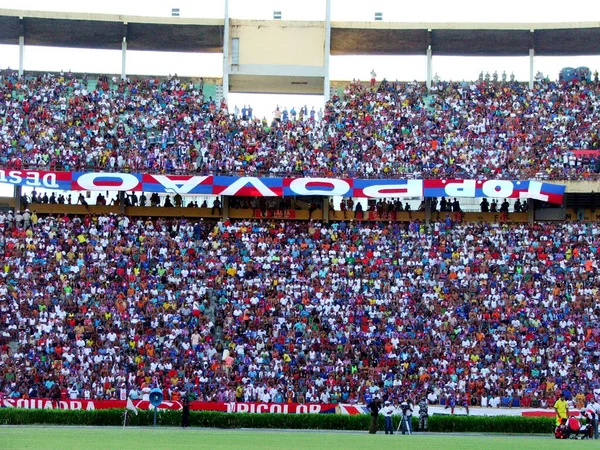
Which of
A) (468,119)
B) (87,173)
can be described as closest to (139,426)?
(87,173)

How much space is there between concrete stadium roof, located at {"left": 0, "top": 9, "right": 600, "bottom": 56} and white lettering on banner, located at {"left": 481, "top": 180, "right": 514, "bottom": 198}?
9.97m

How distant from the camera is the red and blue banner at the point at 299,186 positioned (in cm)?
5006

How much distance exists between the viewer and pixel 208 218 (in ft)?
171

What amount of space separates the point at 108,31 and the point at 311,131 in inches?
460

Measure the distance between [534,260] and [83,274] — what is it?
1838cm

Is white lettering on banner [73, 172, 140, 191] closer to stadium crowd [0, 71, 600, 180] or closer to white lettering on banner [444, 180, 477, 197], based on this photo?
stadium crowd [0, 71, 600, 180]

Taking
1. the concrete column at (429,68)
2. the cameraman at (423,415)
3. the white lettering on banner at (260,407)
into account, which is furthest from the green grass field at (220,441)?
the concrete column at (429,68)

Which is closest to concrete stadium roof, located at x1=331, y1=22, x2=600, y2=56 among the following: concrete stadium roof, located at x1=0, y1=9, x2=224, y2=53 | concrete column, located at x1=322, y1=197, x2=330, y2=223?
concrete stadium roof, located at x1=0, y1=9, x2=224, y2=53

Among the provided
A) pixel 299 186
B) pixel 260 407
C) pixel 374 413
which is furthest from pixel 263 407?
pixel 299 186

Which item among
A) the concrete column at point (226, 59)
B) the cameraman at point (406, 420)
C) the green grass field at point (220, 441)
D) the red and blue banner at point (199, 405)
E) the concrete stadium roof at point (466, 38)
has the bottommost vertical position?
the red and blue banner at point (199, 405)

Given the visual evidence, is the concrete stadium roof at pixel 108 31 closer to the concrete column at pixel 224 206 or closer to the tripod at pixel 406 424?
the concrete column at pixel 224 206

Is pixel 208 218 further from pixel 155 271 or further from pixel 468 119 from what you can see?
pixel 468 119

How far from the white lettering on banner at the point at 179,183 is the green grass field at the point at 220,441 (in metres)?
19.2

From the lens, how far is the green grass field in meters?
24.2
